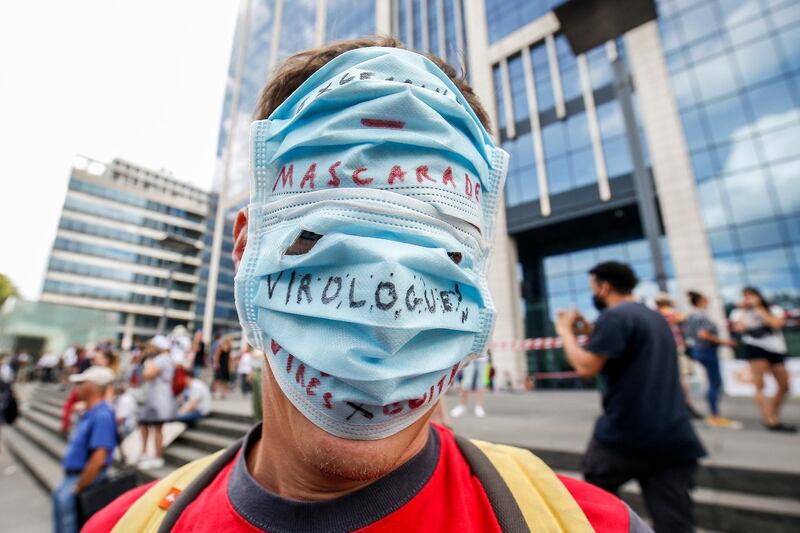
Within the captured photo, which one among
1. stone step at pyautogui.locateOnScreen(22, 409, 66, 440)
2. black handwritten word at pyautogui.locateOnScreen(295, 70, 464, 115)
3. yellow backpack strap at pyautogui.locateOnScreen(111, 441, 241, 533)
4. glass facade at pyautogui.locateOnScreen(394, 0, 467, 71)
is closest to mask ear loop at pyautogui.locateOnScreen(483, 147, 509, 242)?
black handwritten word at pyautogui.locateOnScreen(295, 70, 464, 115)

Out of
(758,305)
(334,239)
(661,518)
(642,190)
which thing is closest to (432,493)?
(334,239)

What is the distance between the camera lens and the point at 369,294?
2.52 ft

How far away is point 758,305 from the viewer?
4.55 meters

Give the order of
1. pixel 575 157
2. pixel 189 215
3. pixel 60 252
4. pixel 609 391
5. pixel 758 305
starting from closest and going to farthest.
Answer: pixel 609 391, pixel 758 305, pixel 575 157, pixel 60 252, pixel 189 215

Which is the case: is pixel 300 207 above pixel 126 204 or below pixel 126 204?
below

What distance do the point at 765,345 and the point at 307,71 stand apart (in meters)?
5.78

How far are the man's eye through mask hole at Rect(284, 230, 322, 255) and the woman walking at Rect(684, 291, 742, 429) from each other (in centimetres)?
593

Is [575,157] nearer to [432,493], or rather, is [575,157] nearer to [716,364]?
[716,364]

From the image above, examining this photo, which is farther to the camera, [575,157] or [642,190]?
[575,157]

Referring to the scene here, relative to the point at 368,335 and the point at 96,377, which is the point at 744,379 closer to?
the point at 368,335

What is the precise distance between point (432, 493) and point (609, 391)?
1.97m

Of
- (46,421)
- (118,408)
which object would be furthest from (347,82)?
(46,421)

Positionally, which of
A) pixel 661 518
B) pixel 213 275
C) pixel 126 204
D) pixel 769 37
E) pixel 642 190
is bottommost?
pixel 661 518

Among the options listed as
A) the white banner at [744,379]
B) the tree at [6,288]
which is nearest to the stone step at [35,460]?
the white banner at [744,379]
